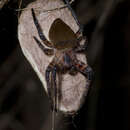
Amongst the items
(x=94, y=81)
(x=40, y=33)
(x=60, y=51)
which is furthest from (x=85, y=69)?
(x=94, y=81)

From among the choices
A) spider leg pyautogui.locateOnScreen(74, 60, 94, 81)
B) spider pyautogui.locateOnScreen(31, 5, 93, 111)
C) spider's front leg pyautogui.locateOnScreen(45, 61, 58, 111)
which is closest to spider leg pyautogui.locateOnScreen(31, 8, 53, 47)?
spider pyautogui.locateOnScreen(31, 5, 93, 111)

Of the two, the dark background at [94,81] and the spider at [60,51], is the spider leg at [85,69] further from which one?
the dark background at [94,81]

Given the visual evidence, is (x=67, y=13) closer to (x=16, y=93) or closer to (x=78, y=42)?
(x=78, y=42)

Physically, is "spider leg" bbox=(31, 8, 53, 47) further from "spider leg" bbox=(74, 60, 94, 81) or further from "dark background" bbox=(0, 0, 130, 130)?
"dark background" bbox=(0, 0, 130, 130)

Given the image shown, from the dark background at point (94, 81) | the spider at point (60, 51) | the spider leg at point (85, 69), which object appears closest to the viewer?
the spider at point (60, 51)

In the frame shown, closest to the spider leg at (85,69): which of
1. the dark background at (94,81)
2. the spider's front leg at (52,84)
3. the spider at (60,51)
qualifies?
the spider at (60,51)

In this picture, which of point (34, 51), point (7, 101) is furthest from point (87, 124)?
point (34, 51)
